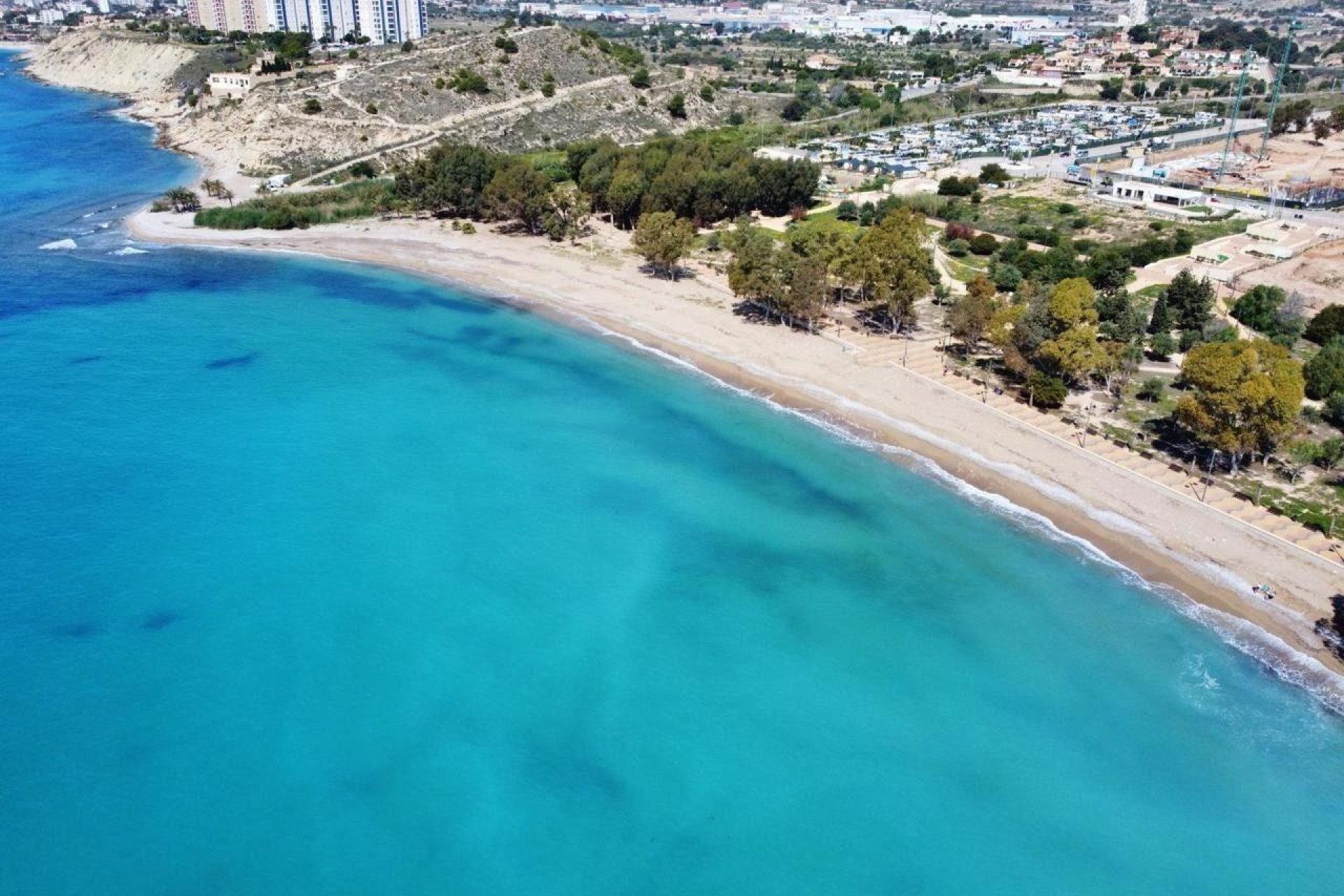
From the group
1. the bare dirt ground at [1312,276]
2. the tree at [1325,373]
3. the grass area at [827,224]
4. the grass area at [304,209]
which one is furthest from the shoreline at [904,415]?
the bare dirt ground at [1312,276]

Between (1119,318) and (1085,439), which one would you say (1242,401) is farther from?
(1119,318)

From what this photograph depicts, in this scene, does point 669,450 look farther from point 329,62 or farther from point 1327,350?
point 329,62

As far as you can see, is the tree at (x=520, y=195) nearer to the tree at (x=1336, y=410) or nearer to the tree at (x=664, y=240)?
the tree at (x=664, y=240)

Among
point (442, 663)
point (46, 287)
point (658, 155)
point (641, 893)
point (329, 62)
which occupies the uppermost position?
point (329, 62)

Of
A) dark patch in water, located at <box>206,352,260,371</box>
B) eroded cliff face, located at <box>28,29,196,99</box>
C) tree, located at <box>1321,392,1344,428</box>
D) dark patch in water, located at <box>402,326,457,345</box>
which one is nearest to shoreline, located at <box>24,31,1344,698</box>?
dark patch in water, located at <box>402,326,457,345</box>

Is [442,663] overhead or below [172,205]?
below

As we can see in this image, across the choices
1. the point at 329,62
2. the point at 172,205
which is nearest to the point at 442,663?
the point at 172,205
